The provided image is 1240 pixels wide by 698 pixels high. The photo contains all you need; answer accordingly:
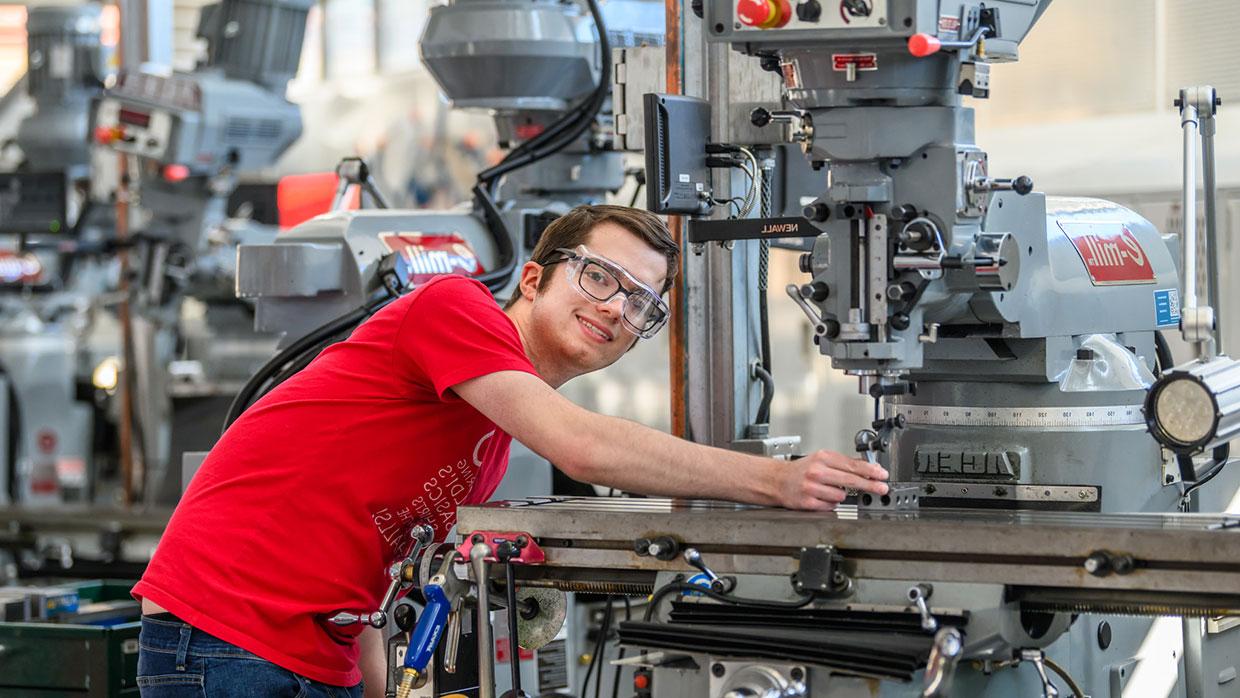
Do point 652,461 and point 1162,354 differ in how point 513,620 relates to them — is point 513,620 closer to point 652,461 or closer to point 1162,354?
point 652,461

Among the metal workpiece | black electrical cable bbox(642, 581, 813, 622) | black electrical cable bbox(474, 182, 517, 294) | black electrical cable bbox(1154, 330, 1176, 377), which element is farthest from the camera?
black electrical cable bbox(474, 182, 517, 294)

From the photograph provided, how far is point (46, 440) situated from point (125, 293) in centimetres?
144

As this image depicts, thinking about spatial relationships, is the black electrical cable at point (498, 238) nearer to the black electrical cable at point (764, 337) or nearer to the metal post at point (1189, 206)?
the black electrical cable at point (764, 337)

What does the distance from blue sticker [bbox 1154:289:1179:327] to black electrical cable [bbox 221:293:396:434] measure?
1.70 metres

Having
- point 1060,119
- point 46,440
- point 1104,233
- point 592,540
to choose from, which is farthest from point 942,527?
point 46,440

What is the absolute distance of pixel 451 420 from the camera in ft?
8.16

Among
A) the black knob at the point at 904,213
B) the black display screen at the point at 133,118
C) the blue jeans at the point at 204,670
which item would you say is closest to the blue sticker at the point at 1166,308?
the black knob at the point at 904,213

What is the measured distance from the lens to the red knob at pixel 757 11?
2381mm

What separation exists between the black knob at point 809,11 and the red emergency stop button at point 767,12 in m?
0.01

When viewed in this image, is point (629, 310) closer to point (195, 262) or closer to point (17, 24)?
point (195, 262)

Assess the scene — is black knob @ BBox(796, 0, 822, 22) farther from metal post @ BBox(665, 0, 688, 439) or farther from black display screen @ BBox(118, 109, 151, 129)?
black display screen @ BBox(118, 109, 151, 129)

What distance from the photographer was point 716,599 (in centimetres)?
224

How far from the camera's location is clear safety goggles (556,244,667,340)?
8.27ft

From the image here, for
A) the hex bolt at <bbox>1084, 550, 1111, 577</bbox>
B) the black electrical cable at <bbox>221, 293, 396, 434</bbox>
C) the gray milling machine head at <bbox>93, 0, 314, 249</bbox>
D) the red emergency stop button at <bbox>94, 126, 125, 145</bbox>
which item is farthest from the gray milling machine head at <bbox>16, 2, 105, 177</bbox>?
the hex bolt at <bbox>1084, 550, 1111, 577</bbox>
